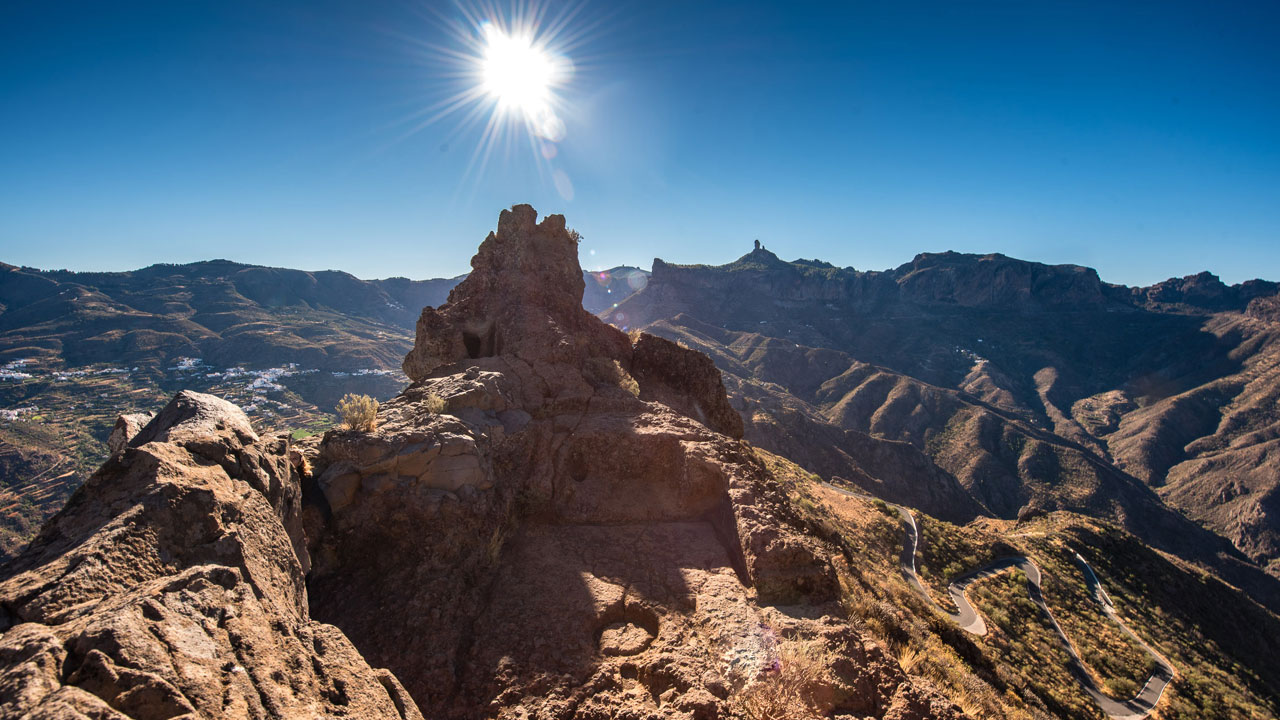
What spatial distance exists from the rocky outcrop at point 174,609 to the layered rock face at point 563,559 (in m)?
1.61

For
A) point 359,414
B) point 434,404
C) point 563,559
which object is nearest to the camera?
point 563,559

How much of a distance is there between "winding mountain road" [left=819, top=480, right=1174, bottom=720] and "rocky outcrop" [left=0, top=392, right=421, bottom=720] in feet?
67.9

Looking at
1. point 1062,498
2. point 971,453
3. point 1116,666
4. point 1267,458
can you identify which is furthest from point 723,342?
point 1116,666

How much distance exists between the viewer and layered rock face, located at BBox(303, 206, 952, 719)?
5.68 metres

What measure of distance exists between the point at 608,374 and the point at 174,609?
11074mm

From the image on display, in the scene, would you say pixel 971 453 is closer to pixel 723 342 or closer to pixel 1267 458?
pixel 1267 458

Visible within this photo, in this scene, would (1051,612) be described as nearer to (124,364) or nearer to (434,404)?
(434,404)

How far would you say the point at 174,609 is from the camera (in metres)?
3.52

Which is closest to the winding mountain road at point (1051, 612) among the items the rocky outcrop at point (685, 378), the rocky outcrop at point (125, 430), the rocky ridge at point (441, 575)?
the rocky outcrop at point (685, 378)

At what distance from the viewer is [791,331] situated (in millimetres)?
190000

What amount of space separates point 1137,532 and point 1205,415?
84.7 m

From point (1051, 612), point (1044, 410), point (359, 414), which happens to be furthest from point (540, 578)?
point (1044, 410)

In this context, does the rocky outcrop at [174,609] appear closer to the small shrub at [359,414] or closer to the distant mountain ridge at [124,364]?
the small shrub at [359,414]

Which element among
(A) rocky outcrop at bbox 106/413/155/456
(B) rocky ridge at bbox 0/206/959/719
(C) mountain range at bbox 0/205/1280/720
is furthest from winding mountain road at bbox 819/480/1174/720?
(A) rocky outcrop at bbox 106/413/155/456
